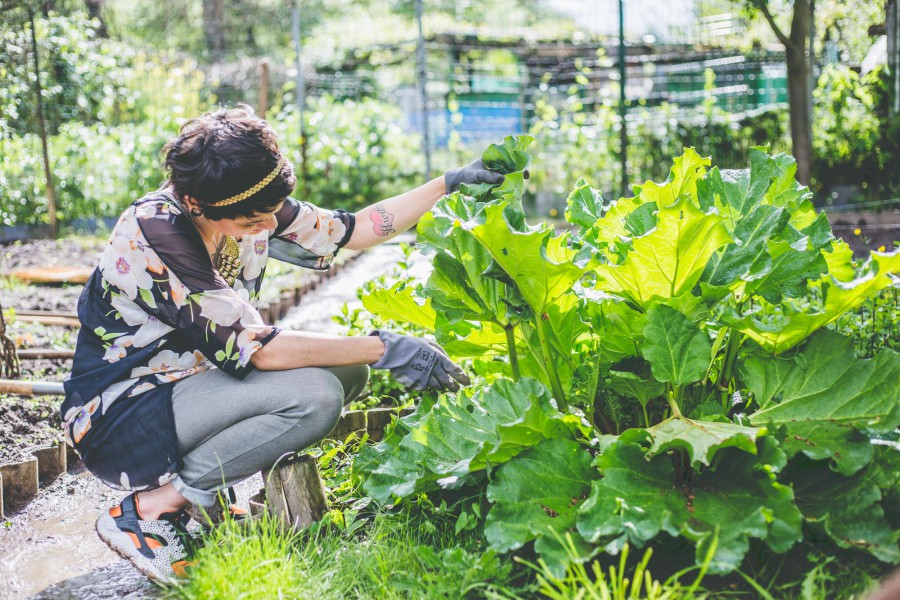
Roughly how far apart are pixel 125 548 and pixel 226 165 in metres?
1.06

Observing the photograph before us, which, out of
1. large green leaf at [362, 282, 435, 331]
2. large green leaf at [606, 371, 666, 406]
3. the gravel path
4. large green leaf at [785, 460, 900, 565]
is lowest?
the gravel path

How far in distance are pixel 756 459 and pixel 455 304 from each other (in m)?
0.86

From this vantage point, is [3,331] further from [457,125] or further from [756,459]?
[457,125]

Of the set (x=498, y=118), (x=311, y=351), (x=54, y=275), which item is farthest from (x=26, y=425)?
(x=498, y=118)

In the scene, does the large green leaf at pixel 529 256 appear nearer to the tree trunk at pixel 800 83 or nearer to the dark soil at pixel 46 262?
the dark soil at pixel 46 262

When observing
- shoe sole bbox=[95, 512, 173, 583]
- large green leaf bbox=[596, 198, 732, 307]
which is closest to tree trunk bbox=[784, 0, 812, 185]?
large green leaf bbox=[596, 198, 732, 307]

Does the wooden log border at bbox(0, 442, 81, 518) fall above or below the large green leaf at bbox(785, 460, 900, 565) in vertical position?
below

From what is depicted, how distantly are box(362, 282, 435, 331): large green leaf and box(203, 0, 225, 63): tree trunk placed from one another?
1188 cm

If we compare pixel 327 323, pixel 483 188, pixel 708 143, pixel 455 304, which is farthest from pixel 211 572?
pixel 708 143

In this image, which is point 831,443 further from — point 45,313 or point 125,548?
point 45,313

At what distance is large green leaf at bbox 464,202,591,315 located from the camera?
2080mm

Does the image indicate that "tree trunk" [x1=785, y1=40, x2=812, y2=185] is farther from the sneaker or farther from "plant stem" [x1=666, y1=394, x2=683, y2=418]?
the sneaker

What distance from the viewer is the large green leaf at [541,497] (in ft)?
6.40

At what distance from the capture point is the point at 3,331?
3.67m
